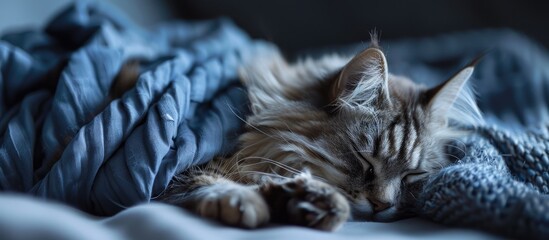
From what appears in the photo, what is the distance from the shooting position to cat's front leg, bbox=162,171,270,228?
93cm

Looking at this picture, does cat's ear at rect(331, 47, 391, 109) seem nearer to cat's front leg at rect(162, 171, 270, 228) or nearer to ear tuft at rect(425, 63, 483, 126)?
ear tuft at rect(425, 63, 483, 126)

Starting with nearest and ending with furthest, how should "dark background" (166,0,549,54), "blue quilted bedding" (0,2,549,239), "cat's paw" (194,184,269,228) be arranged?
"cat's paw" (194,184,269,228)
"blue quilted bedding" (0,2,549,239)
"dark background" (166,0,549,54)

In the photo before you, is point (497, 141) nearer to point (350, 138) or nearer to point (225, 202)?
point (350, 138)

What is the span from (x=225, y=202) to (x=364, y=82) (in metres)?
0.50

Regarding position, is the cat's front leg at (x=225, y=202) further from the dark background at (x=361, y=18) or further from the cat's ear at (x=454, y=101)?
the dark background at (x=361, y=18)

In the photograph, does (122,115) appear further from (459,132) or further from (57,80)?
(459,132)

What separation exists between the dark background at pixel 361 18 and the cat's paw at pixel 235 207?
1438mm

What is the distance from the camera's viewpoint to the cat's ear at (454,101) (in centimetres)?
132

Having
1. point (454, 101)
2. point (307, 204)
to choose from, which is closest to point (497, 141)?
point (454, 101)

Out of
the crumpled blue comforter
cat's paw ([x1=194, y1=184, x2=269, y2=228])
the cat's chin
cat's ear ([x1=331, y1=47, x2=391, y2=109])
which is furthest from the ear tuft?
cat's paw ([x1=194, y1=184, x2=269, y2=228])

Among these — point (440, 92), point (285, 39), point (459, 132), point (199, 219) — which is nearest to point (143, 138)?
point (199, 219)

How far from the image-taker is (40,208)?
718 mm

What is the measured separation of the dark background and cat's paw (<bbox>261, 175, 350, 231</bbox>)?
1.39 meters

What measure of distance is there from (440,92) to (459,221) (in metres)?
0.43
